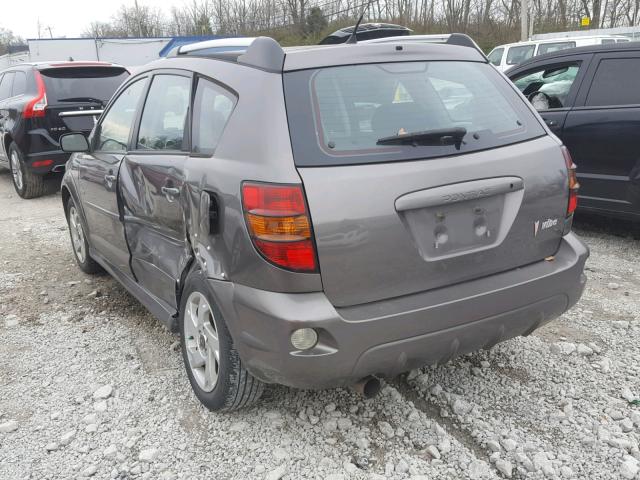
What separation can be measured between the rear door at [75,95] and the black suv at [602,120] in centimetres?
561

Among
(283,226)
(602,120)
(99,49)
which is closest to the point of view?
(283,226)

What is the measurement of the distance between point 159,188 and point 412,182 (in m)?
1.42

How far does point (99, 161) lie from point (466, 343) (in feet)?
9.01

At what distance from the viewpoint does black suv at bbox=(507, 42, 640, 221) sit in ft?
15.9

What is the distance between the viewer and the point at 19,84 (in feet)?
27.8

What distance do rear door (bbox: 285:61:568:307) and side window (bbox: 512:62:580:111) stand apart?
3145 millimetres

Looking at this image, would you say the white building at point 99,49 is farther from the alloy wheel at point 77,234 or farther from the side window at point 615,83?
the side window at point 615,83

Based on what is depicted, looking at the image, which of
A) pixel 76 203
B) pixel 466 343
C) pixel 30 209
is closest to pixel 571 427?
pixel 466 343

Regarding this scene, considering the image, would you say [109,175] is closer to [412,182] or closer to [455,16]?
[412,182]

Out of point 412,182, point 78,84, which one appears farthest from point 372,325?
point 78,84

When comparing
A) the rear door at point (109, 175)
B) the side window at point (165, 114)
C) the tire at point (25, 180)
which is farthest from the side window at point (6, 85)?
the side window at point (165, 114)

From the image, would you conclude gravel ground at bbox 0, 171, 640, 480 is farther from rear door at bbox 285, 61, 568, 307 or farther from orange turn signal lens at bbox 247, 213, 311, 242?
orange turn signal lens at bbox 247, 213, 311, 242

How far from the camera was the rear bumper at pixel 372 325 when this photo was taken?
2.20 meters

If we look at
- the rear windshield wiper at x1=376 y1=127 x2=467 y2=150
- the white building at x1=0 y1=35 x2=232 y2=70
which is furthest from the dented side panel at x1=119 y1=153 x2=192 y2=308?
the white building at x1=0 y1=35 x2=232 y2=70
